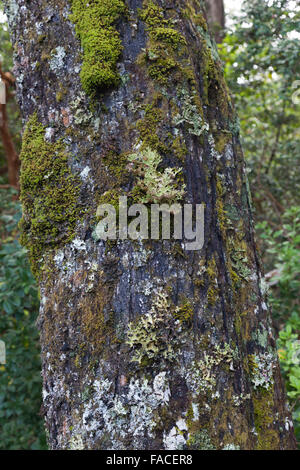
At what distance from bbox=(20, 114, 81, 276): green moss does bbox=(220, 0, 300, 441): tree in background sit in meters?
1.46

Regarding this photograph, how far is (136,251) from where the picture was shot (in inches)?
47.6

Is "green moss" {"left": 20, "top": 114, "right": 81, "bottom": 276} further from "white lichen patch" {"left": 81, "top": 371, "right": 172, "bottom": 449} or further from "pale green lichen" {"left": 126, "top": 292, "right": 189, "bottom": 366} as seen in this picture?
"white lichen patch" {"left": 81, "top": 371, "right": 172, "bottom": 449}

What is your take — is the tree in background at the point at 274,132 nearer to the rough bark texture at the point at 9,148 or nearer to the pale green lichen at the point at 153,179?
the pale green lichen at the point at 153,179

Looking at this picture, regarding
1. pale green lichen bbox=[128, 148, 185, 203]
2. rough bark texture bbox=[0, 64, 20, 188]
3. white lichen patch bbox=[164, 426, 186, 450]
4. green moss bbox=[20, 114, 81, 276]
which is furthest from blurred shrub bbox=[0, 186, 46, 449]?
white lichen patch bbox=[164, 426, 186, 450]

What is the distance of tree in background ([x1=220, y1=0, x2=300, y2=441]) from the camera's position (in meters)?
3.21

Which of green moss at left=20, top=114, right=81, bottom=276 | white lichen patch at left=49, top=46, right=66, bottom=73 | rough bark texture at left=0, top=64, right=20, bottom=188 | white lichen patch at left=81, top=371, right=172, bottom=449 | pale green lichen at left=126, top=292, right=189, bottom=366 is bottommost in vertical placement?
white lichen patch at left=81, top=371, right=172, bottom=449

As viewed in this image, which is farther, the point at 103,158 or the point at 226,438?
the point at 103,158

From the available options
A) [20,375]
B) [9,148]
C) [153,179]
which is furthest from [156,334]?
[9,148]

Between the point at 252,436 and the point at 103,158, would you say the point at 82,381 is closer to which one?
the point at 252,436

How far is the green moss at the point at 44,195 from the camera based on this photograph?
130 centimetres

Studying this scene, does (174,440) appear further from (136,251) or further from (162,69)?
(162,69)

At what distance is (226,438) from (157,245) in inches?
21.6
